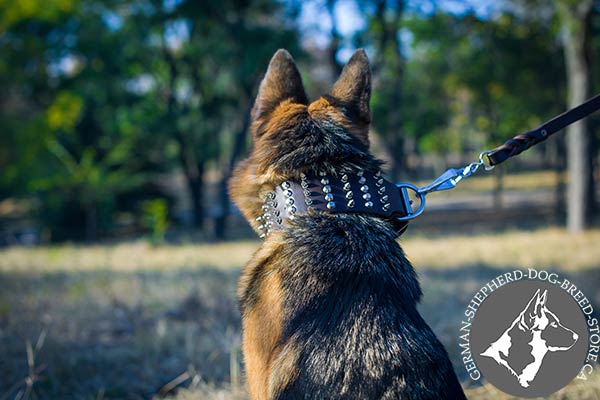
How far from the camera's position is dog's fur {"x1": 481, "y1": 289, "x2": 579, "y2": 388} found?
8.52 ft

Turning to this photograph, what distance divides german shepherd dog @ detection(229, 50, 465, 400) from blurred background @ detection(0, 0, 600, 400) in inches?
67.0

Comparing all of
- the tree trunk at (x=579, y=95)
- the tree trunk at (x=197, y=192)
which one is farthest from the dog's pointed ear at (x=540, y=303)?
the tree trunk at (x=197, y=192)

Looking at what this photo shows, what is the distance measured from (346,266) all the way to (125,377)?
113 inches

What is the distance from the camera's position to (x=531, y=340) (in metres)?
2.60

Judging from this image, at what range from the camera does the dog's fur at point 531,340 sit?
2.60m

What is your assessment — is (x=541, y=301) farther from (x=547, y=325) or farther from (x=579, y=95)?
(x=579, y=95)

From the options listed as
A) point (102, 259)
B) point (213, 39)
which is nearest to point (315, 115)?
point (102, 259)

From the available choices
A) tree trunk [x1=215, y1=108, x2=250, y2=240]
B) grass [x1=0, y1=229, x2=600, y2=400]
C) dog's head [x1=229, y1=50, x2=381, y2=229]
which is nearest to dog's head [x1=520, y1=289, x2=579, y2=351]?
grass [x1=0, y1=229, x2=600, y2=400]

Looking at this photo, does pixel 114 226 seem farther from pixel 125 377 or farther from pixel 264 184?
pixel 264 184

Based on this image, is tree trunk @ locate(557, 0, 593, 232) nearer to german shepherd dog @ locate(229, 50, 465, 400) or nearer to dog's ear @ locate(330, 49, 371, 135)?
dog's ear @ locate(330, 49, 371, 135)

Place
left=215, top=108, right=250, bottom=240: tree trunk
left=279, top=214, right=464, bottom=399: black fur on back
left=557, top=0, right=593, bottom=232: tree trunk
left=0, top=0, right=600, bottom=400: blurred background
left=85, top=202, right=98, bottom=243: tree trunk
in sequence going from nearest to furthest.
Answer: left=279, top=214, right=464, bottom=399: black fur on back, left=0, top=0, right=600, bottom=400: blurred background, left=557, top=0, right=593, bottom=232: tree trunk, left=85, top=202, right=98, bottom=243: tree trunk, left=215, top=108, right=250, bottom=240: tree trunk

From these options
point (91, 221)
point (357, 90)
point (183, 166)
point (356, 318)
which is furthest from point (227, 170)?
point (356, 318)

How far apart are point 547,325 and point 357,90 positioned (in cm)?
160

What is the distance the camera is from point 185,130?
2062 centimetres
